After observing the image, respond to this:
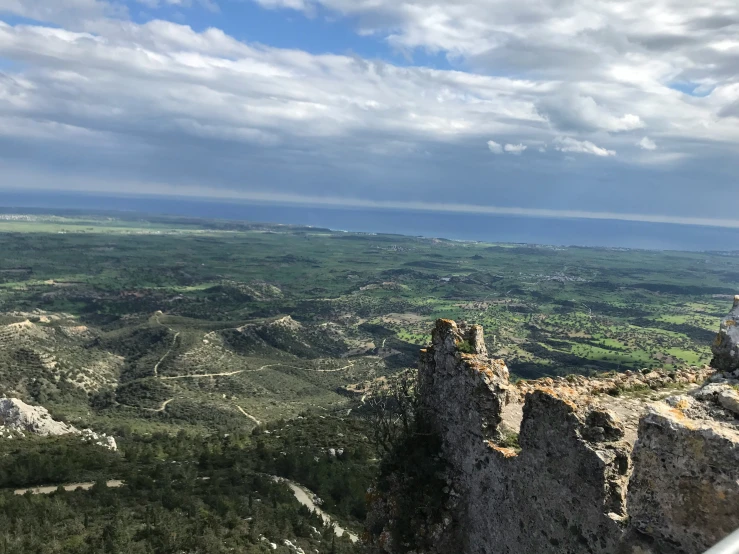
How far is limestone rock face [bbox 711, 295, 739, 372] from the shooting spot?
1134cm

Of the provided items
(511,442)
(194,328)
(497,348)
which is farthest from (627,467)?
(497,348)

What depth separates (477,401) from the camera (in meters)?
13.2

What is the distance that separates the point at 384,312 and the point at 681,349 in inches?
3718

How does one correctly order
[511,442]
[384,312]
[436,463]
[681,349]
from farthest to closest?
[384,312]
[681,349]
[436,463]
[511,442]

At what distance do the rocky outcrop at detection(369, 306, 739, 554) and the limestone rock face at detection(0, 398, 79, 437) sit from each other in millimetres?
49012

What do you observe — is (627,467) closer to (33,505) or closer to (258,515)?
(258,515)

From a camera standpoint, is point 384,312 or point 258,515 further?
point 384,312

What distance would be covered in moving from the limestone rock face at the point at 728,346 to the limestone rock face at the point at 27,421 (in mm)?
55635

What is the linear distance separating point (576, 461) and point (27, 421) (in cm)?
5684

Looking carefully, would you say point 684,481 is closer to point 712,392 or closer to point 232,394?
point 712,392

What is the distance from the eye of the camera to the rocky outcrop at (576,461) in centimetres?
745

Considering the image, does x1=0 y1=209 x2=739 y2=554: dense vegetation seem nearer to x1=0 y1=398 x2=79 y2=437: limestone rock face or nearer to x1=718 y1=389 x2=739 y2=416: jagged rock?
x1=0 y1=398 x2=79 y2=437: limestone rock face

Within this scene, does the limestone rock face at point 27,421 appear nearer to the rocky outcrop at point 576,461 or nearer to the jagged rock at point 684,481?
the rocky outcrop at point 576,461

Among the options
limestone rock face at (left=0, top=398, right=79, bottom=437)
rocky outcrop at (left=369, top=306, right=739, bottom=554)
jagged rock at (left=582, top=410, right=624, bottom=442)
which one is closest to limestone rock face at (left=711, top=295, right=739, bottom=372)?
rocky outcrop at (left=369, top=306, right=739, bottom=554)
